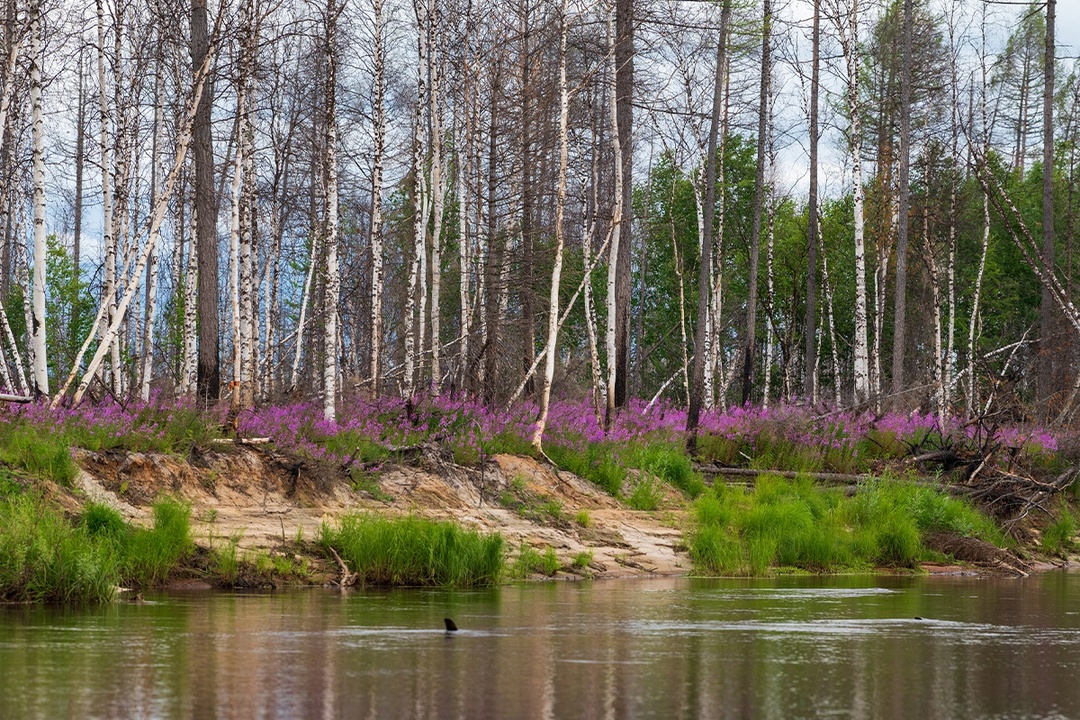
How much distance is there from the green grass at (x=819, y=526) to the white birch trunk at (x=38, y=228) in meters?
8.42

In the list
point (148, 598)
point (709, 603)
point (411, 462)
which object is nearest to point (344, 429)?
point (411, 462)

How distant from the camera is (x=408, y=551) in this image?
12.2 meters

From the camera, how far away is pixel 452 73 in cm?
3222

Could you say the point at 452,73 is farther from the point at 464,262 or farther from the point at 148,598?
the point at 148,598

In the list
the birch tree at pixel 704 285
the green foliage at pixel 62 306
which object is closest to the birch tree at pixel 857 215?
the birch tree at pixel 704 285

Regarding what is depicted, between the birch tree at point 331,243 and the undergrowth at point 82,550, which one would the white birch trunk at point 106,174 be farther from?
the undergrowth at point 82,550

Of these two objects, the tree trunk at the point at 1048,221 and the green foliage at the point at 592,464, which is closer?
the green foliage at the point at 592,464

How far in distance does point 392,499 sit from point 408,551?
263 cm

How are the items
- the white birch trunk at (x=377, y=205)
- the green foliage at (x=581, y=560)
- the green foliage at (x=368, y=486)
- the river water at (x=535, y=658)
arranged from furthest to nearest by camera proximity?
the white birch trunk at (x=377, y=205)
the green foliage at (x=368, y=486)
the green foliage at (x=581, y=560)
the river water at (x=535, y=658)

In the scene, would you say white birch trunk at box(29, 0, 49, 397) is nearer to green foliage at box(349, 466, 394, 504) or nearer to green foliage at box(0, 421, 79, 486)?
green foliage at box(0, 421, 79, 486)

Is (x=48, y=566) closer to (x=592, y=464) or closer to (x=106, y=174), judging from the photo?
(x=592, y=464)

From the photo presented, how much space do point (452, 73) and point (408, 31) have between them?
10.1 ft

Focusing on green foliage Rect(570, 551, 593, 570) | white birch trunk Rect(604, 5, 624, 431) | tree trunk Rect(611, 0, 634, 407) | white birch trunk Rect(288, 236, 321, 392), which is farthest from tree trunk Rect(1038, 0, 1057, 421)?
green foliage Rect(570, 551, 593, 570)

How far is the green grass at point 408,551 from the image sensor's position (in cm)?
1224
